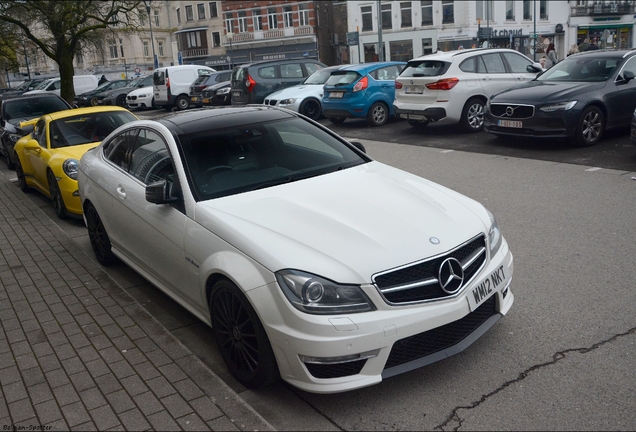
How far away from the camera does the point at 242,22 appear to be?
228 ft

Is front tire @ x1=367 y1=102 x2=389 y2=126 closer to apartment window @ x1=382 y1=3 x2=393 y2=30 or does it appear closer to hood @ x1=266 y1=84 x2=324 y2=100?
hood @ x1=266 y1=84 x2=324 y2=100

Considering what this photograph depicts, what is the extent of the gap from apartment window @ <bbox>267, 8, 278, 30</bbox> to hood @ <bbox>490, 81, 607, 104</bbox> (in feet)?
192

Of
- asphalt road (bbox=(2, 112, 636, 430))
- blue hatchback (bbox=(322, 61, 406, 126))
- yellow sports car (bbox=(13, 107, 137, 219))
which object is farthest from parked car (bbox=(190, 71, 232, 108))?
asphalt road (bbox=(2, 112, 636, 430))

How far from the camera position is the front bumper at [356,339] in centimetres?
341

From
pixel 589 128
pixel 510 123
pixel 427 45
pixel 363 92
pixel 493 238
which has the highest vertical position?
pixel 427 45

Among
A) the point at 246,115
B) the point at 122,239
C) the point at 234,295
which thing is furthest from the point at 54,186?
the point at 234,295

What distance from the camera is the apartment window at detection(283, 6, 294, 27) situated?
217 ft

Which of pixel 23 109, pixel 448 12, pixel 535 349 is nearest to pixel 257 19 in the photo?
pixel 448 12

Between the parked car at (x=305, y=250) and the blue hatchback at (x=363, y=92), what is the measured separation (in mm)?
11562

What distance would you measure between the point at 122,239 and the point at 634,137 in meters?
7.73

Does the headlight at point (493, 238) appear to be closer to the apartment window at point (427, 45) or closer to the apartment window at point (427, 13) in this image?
the apartment window at point (427, 45)

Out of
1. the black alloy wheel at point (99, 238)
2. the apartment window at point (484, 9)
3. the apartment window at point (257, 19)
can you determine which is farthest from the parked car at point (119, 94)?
the apartment window at point (257, 19)

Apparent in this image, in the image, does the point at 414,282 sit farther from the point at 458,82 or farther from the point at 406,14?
the point at 406,14

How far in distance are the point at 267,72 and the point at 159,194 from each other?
17812 mm
